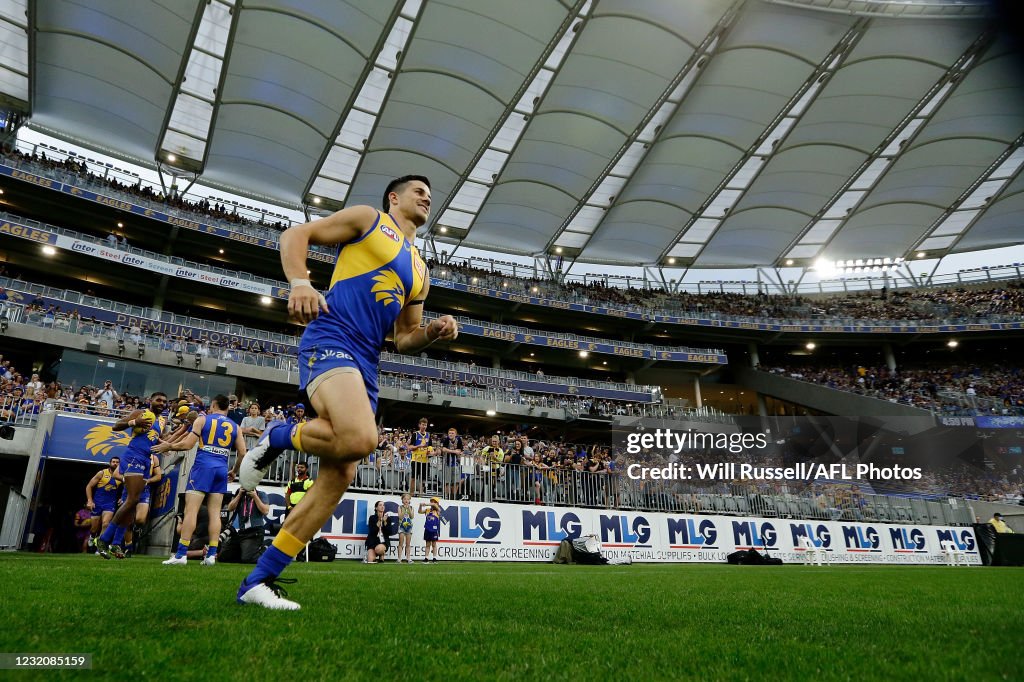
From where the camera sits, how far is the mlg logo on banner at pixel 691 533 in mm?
15508

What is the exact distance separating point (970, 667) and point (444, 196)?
110 feet

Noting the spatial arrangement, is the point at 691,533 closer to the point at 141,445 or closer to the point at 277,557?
the point at 141,445

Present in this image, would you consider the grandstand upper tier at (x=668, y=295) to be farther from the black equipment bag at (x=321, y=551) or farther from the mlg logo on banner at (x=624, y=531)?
the mlg logo on banner at (x=624, y=531)

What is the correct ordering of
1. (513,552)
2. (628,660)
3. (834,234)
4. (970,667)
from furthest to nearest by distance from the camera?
(834,234) < (513,552) < (628,660) < (970,667)

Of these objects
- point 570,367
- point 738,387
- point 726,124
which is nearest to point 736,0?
point 726,124

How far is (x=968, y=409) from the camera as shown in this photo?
32844mm

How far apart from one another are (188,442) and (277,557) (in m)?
4.90

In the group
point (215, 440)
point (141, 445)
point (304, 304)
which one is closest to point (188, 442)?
point (215, 440)

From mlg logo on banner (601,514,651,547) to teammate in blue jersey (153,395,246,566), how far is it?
9.63m

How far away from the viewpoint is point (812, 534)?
1700 centimetres

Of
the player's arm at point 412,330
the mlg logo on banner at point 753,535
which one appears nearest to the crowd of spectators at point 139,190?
the mlg logo on banner at point 753,535

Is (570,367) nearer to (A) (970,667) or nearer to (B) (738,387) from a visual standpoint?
(B) (738,387)

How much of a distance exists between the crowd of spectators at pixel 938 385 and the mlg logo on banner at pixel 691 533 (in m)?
25.4

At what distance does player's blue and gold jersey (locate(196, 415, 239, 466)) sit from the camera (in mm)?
7230
